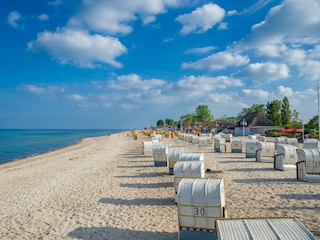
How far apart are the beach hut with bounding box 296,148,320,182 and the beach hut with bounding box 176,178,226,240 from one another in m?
9.02

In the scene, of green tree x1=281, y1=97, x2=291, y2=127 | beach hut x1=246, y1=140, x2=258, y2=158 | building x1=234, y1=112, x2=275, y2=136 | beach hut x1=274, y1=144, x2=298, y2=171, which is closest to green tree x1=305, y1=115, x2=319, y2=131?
building x1=234, y1=112, x2=275, y2=136

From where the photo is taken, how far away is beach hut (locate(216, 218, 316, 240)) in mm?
4688

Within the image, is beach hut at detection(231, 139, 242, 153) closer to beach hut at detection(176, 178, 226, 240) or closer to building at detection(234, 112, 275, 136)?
beach hut at detection(176, 178, 226, 240)

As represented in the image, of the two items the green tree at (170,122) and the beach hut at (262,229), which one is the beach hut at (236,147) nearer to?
the beach hut at (262,229)

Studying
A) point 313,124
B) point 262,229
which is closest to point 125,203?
point 262,229

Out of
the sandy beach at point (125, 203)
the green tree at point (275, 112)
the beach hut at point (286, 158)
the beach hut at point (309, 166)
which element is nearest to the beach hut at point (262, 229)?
the sandy beach at point (125, 203)

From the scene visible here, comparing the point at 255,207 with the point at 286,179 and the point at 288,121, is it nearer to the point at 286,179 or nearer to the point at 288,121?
the point at 286,179

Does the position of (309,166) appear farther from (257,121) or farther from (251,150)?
(257,121)

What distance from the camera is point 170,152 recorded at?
16594 mm

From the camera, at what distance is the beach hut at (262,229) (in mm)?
4688

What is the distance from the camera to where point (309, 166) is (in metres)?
14.4

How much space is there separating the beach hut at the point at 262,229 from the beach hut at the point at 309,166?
33.7ft

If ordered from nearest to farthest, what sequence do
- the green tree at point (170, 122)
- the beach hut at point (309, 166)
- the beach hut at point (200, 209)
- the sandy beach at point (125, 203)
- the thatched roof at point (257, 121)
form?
1. the beach hut at point (200, 209)
2. the sandy beach at point (125, 203)
3. the beach hut at point (309, 166)
4. the thatched roof at point (257, 121)
5. the green tree at point (170, 122)

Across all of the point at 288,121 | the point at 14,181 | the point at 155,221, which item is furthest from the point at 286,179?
the point at 288,121
